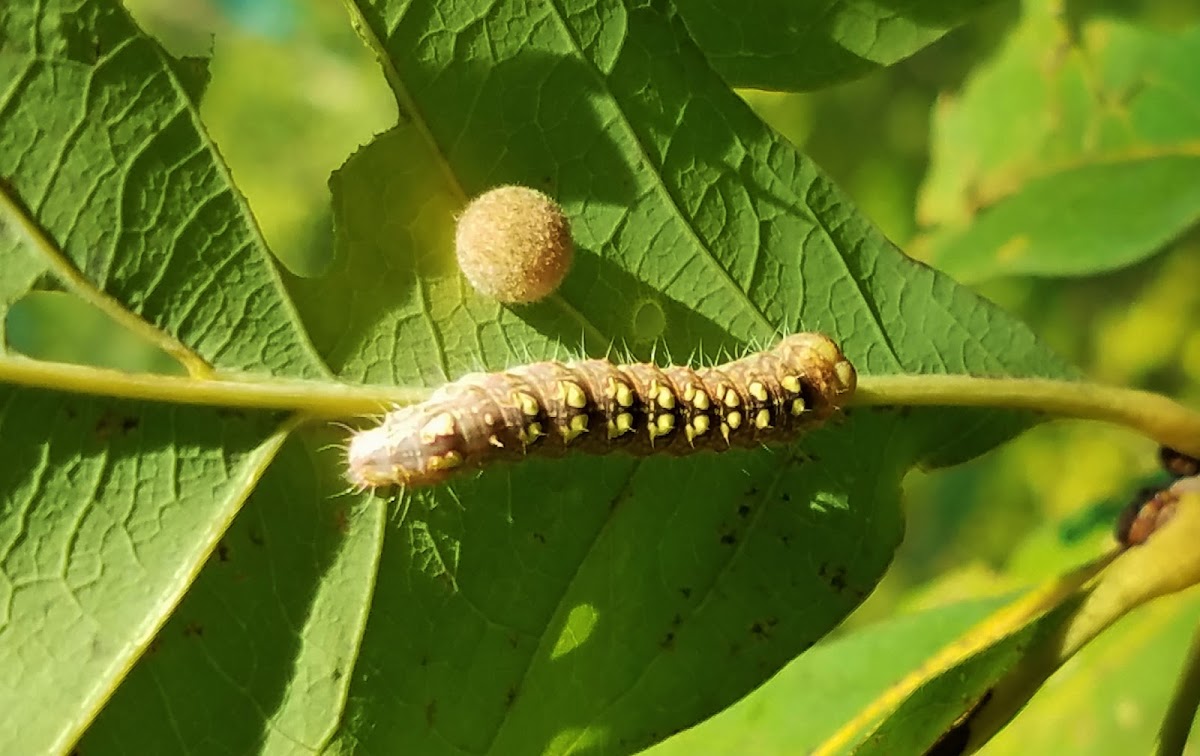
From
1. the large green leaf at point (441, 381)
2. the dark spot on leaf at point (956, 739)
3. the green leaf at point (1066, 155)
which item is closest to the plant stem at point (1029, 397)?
the large green leaf at point (441, 381)

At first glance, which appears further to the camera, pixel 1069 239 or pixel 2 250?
pixel 1069 239

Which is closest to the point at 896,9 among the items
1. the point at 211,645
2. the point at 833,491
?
the point at 833,491

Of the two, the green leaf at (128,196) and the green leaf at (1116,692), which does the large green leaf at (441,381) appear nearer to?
the green leaf at (128,196)

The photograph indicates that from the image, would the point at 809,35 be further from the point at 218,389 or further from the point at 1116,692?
the point at 1116,692

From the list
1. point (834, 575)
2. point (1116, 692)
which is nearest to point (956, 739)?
point (834, 575)

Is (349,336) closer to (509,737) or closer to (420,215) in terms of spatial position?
(420,215)

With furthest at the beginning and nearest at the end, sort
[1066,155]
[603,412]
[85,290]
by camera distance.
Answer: [1066,155] → [603,412] → [85,290]
